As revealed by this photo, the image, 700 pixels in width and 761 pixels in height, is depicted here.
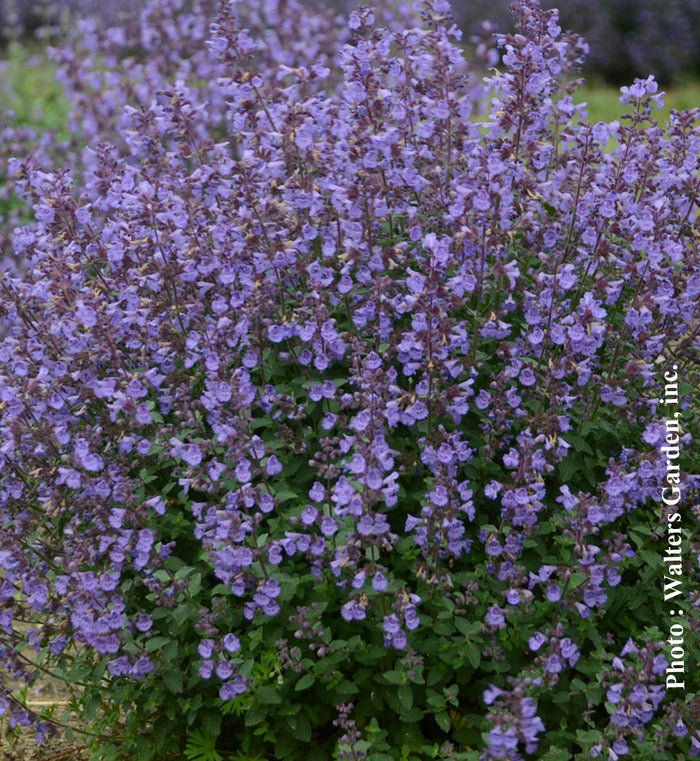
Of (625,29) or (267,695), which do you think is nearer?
(267,695)

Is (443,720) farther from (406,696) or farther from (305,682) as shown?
(305,682)

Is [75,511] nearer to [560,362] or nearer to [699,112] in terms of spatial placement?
[560,362]

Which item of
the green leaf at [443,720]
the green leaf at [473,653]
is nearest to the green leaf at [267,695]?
the green leaf at [443,720]

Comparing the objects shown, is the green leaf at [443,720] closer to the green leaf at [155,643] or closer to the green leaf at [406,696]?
the green leaf at [406,696]

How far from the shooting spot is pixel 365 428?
10.3 feet

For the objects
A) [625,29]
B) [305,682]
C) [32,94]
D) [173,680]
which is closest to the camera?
[305,682]

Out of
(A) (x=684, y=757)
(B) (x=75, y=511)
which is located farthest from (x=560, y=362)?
(B) (x=75, y=511)

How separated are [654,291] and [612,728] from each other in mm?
1504

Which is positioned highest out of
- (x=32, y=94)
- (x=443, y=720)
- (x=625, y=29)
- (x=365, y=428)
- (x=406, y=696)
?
(x=365, y=428)

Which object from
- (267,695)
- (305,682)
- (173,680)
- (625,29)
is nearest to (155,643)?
(173,680)

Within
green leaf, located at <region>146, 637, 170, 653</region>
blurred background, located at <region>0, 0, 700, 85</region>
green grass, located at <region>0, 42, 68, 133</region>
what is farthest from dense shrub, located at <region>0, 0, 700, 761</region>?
blurred background, located at <region>0, 0, 700, 85</region>

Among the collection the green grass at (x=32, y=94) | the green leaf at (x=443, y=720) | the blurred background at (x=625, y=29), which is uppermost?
the green grass at (x=32, y=94)

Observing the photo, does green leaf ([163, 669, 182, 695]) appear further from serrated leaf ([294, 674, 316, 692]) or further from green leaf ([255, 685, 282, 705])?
serrated leaf ([294, 674, 316, 692])

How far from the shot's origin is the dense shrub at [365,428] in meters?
3.30
